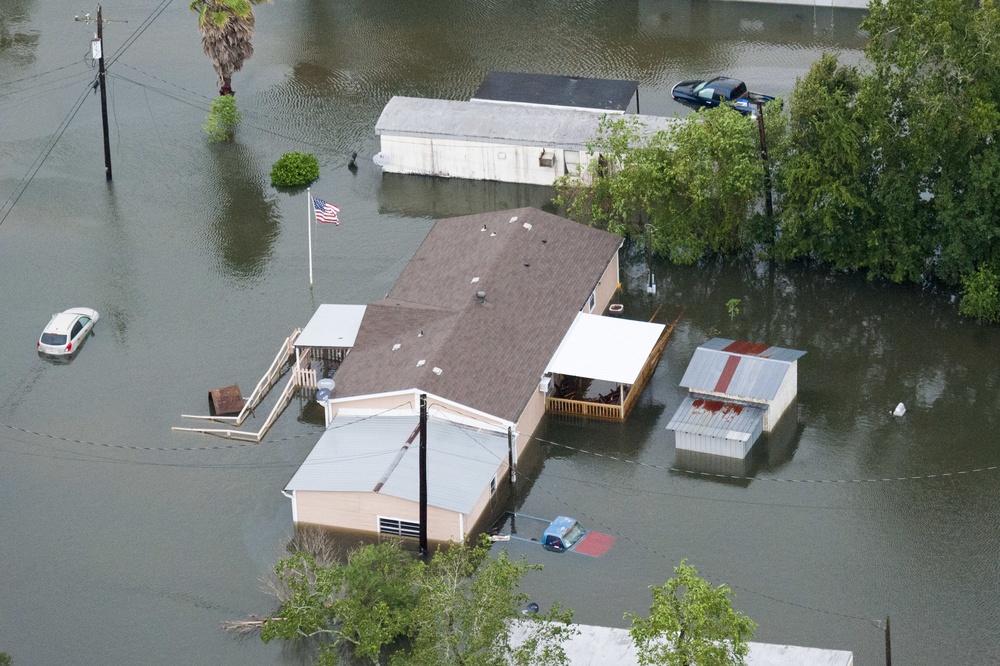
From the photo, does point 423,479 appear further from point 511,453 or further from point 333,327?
point 333,327

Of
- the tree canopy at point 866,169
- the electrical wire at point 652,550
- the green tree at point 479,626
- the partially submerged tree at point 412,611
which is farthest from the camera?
the tree canopy at point 866,169

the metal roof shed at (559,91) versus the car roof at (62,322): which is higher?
the metal roof shed at (559,91)

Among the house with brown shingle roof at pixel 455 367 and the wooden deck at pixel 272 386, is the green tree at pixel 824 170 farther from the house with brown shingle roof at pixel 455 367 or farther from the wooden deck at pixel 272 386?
the wooden deck at pixel 272 386

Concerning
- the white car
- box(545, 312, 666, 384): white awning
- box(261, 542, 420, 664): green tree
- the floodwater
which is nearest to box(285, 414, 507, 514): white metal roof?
the floodwater

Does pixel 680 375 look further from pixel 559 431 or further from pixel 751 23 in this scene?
pixel 751 23

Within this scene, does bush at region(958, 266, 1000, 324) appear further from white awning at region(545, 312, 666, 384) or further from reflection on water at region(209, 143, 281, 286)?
reflection on water at region(209, 143, 281, 286)

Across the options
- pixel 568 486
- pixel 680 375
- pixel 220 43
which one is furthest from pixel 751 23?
pixel 568 486

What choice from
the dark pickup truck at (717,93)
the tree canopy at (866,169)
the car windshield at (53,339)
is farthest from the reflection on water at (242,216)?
the dark pickup truck at (717,93)
